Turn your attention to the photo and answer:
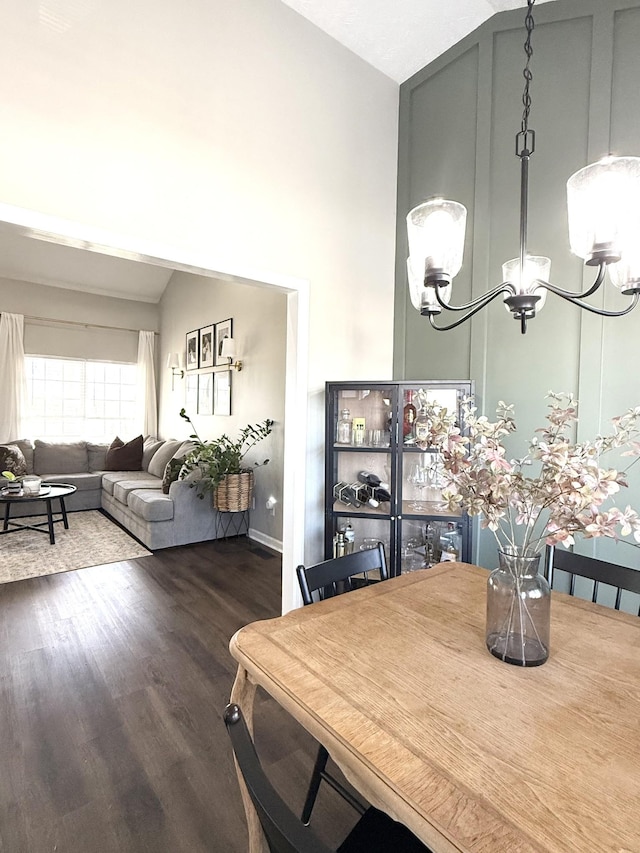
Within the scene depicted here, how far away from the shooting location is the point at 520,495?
3.54 feet

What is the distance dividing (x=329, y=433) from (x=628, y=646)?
188 centimetres

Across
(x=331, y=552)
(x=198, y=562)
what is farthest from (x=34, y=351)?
(x=331, y=552)

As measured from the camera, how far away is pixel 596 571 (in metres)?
1.58

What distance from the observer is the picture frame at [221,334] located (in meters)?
Result: 5.22

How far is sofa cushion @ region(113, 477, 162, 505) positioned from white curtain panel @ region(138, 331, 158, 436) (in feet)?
6.36

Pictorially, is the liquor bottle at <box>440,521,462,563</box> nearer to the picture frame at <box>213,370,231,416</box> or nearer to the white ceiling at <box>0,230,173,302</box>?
the picture frame at <box>213,370,231,416</box>

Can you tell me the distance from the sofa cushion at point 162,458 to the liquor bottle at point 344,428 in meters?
3.44

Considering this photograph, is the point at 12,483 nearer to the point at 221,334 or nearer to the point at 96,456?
the point at 96,456

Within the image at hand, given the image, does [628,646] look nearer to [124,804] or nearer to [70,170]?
[124,804]

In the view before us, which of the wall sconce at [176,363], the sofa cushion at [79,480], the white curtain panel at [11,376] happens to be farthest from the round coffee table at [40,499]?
the wall sconce at [176,363]

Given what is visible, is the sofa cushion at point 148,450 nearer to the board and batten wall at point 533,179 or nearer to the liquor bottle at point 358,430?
the liquor bottle at point 358,430

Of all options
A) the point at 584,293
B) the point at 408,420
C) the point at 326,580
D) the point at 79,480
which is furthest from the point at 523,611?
the point at 79,480

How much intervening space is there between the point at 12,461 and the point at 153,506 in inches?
92.5

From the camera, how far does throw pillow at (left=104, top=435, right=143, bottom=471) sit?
20.3 feet
